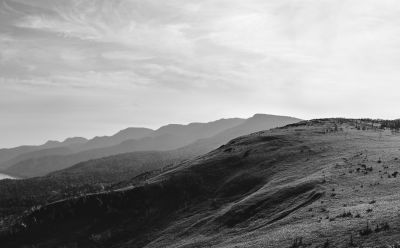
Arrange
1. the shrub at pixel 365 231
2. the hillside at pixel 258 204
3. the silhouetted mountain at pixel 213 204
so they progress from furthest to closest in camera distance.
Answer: the silhouetted mountain at pixel 213 204 → the hillside at pixel 258 204 → the shrub at pixel 365 231

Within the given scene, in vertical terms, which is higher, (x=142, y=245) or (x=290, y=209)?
(x=290, y=209)

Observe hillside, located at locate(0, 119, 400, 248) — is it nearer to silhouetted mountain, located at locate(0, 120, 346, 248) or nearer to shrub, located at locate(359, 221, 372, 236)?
shrub, located at locate(359, 221, 372, 236)

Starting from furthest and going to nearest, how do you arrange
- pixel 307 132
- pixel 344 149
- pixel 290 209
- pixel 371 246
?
1. pixel 307 132
2. pixel 344 149
3. pixel 290 209
4. pixel 371 246

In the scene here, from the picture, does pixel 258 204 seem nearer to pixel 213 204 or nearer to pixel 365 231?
pixel 213 204

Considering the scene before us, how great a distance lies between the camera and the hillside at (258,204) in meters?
32.6

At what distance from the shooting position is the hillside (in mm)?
32625

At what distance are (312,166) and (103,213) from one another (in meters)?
42.2

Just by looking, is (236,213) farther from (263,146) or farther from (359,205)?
(263,146)

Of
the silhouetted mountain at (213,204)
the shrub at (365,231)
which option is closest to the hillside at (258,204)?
the shrub at (365,231)

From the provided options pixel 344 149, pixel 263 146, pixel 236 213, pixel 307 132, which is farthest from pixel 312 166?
pixel 307 132

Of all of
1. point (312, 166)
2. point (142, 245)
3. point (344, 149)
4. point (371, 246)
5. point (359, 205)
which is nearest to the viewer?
point (371, 246)

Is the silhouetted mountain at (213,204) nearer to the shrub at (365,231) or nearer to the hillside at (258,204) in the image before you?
the hillside at (258,204)

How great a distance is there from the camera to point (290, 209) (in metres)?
43.7

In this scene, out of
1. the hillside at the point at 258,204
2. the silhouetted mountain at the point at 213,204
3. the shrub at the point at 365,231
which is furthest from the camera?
the silhouetted mountain at the point at 213,204
